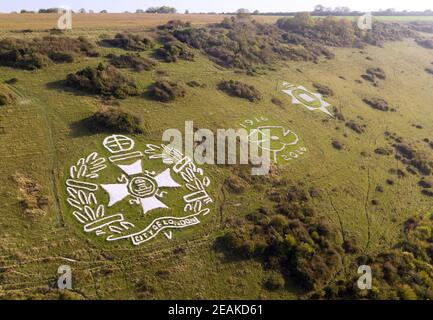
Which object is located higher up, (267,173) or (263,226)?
(267,173)

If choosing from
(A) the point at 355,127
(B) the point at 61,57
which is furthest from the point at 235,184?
(B) the point at 61,57

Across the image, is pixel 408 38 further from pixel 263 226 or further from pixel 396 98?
pixel 263 226

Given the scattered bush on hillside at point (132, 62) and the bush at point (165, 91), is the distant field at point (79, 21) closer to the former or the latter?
the scattered bush on hillside at point (132, 62)

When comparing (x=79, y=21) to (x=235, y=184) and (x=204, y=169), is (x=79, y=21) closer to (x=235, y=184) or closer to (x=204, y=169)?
(x=204, y=169)

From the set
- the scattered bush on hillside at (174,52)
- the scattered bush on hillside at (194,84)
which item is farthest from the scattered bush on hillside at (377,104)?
the scattered bush on hillside at (174,52)

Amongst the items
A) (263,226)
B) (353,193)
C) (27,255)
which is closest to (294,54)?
(353,193)
